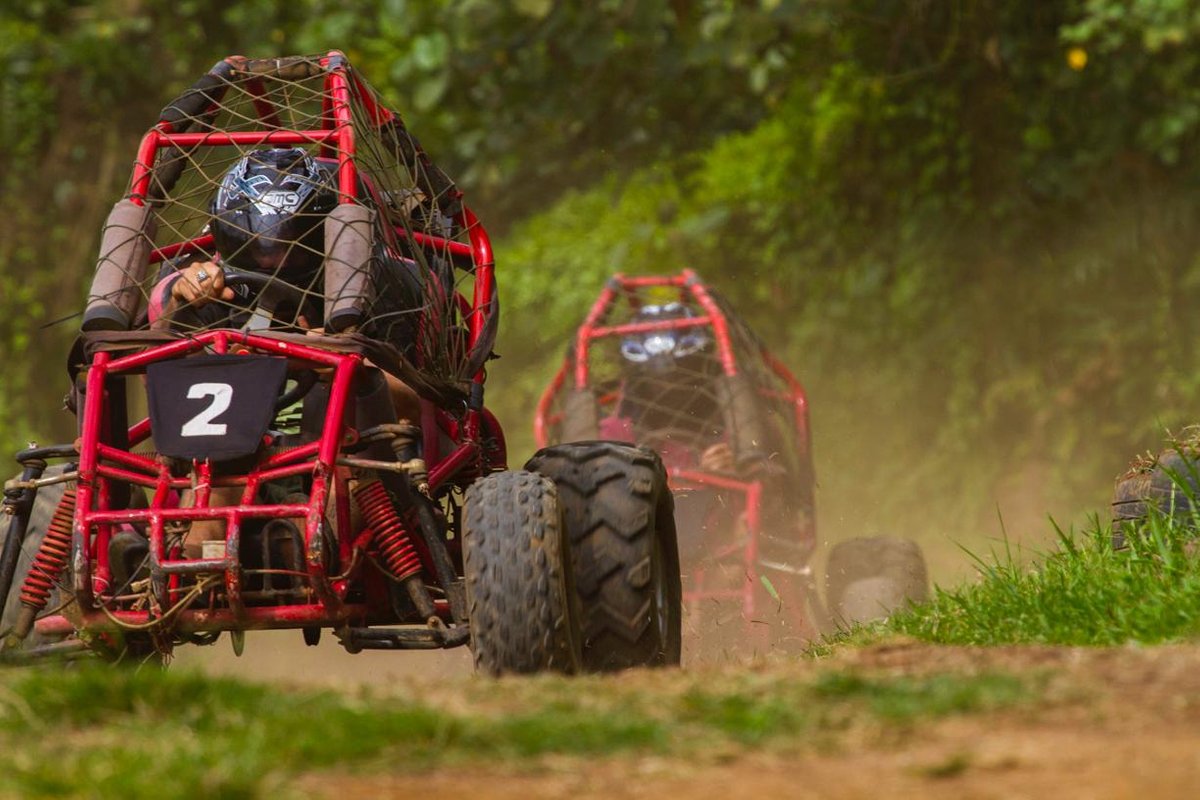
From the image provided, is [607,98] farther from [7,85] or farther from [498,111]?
[7,85]

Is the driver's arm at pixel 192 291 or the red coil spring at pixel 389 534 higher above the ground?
the driver's arm at pixel 192 291

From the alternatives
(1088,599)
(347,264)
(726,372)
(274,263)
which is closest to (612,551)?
(347,264)

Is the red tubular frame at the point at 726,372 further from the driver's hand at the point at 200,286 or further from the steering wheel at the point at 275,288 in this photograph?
the driver's hand at the point at 200,286

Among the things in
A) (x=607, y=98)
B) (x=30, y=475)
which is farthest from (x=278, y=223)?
(x=607, y=98)

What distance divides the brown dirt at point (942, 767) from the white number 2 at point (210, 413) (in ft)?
8.06

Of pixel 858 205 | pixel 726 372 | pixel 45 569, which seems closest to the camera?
pixel 45 569

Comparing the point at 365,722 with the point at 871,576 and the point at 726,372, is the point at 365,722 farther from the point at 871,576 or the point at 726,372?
the point at 726,372

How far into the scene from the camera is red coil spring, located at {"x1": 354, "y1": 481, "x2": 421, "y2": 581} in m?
5.91

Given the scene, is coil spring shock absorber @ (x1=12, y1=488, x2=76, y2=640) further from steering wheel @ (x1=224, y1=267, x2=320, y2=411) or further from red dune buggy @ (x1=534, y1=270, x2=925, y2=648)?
red dune buggy @ (x1=534, y1=270, x2=925, y2=648)

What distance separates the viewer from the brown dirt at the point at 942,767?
10.5ft

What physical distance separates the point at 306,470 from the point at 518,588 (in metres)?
0.74

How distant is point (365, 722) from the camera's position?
3676mm

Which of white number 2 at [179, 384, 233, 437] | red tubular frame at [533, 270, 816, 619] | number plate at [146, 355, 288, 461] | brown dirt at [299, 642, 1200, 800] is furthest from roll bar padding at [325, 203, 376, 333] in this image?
red tubular frame at [533, 270, 816, 619]

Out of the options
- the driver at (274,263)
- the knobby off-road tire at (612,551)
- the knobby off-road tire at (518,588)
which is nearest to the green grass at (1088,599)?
the knobby off-road tire at (612,551)
